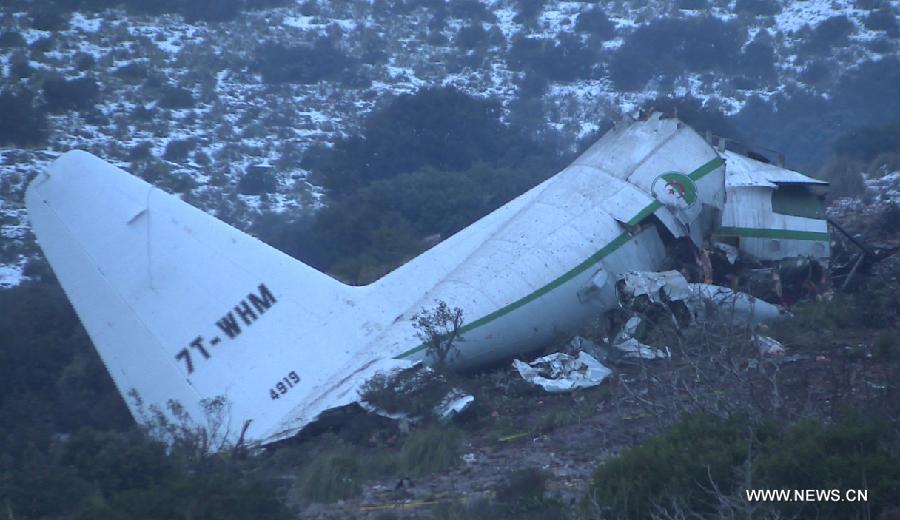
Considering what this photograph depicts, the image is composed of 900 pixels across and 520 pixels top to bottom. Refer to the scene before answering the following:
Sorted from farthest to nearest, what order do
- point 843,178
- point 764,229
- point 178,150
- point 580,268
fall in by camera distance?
point 178,150 → point 843,178 → point 764,229 → point 580,268

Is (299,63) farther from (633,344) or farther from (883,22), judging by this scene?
(633,344)

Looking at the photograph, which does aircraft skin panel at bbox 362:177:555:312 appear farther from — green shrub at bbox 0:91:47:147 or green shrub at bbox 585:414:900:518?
green shrub at bbox 0:91:47:147

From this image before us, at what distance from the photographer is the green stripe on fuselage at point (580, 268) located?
1230 centimetres

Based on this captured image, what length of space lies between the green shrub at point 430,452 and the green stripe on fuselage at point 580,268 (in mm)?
1293

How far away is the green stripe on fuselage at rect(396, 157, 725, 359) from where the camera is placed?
12.3m

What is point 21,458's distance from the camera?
35.6 ft

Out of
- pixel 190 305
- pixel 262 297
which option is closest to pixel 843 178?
pixel 262 297

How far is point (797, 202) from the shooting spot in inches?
603

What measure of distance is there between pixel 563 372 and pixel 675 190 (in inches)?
126

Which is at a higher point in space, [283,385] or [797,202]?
[797,202]

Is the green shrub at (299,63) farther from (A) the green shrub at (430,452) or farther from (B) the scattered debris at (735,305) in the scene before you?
Answer: (A) the green shrub at (430,452)

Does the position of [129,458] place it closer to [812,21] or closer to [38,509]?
[38,509]

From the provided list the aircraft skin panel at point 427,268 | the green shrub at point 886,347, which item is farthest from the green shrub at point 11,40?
the green shrub at point 886,347

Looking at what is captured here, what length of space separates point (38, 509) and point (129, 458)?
917 mm
